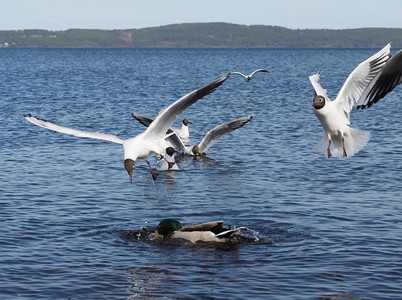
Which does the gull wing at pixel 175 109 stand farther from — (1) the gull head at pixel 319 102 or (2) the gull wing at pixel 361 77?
(2) the gull wing at pixel 361 77

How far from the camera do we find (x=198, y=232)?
15.0 metres

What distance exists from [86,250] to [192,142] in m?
16.6

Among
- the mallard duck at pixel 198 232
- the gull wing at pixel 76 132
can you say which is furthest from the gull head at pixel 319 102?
the gull wing at pixel 76 132

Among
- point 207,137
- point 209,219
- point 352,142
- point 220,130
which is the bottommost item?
point 209,219

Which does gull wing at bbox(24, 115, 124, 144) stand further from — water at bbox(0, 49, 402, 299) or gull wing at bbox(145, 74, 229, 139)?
water at bbox(0, 49, 402, 299)

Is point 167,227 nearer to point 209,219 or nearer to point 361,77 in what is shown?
point 209,219

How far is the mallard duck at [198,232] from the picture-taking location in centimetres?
1493

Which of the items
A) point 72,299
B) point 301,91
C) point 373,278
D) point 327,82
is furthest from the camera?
point 327,82

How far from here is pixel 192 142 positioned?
1223 inches

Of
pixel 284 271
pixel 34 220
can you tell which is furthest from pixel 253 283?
pixel 34 220

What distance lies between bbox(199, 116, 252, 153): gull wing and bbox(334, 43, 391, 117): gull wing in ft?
30.9

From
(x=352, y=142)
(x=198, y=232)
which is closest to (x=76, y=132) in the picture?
(x=198, y=232)

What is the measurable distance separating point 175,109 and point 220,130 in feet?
41.6

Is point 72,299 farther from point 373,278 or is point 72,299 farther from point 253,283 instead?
point 373,278
